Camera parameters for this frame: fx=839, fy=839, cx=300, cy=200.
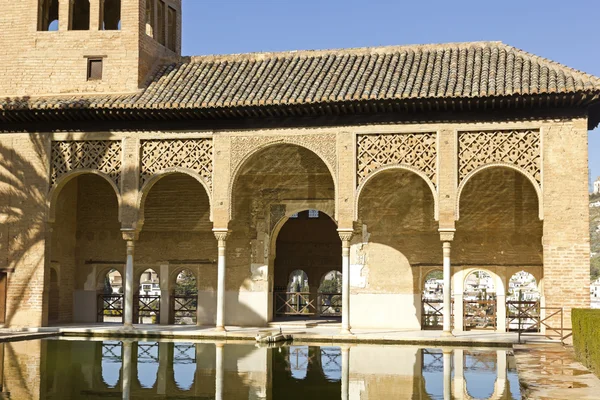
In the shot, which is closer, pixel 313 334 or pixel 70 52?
pixel 313 334

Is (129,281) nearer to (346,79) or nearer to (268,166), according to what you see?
(268,166)

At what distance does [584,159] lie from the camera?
56.0ft

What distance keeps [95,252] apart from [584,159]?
12.6m

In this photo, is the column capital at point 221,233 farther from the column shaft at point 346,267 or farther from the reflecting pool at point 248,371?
the reflecting pool at point 248,371

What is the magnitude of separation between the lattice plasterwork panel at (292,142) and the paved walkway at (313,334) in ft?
11.9

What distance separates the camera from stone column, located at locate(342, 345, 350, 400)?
1024 cm

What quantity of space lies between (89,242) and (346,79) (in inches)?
331

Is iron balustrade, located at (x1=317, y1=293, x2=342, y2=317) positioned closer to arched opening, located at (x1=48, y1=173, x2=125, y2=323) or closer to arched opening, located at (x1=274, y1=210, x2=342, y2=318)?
arched opening, located at (x1=274, y1=210, x2=342, y2=318)

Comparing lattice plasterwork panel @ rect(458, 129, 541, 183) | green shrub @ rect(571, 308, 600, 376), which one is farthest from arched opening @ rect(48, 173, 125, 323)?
green shrub @ rect(571, 308, 600, 376)

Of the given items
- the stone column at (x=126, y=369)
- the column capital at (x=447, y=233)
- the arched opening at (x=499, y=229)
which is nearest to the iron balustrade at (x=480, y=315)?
the arched opening at (x=499, y=229)

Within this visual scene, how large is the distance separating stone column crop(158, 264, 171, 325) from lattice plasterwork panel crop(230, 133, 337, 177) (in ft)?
15.7

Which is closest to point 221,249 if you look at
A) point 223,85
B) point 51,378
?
point 223,85

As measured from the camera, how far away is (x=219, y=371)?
40.6 ft

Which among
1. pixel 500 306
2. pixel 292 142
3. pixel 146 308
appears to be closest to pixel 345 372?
pixel 292 142
